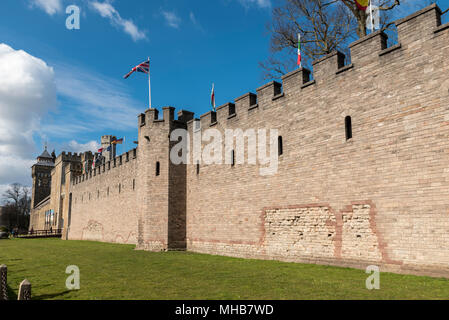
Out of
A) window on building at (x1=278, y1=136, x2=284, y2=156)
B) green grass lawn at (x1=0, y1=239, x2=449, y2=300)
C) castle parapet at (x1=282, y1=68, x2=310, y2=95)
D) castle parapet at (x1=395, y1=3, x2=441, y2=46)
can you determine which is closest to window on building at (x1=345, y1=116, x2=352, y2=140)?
castle parapet at (x1=282, y1=68, x2=310, y2=95)

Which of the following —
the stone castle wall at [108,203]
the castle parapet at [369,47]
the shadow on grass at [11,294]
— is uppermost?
the castle parapet at [369,47]

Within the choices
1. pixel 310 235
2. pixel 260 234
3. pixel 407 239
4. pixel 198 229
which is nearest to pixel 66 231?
pixel 198 229

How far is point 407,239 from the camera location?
9914 mm

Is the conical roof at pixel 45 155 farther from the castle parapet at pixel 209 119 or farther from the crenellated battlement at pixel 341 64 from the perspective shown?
the crenellated battlement at pixel 341 64

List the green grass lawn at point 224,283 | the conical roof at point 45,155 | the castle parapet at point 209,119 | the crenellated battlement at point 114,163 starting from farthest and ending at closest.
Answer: the conical roof at point 45,155 → the crenellated battlement at point 114,163 → the castle parapet at point 209,119 → the green grass lawn at point 224,283

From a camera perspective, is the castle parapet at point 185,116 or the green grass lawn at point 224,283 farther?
the castle parapet at point 185,116

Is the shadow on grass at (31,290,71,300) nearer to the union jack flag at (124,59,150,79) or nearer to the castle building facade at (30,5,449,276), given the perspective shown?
the castle building facade at (30,5,449,276)

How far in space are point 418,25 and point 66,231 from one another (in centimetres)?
4380

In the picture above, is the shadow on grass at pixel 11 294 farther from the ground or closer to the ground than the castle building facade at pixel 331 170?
closer to the ground

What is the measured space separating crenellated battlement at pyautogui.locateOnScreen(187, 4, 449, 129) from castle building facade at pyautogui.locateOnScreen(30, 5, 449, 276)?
37 mm

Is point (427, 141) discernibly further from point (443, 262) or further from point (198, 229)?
point (198, 229)

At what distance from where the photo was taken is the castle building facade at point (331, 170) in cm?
980

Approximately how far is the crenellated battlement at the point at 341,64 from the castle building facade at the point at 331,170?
0.12 feet

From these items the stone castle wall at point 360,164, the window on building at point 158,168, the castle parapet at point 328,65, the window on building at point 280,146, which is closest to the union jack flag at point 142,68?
the window on building at point 158,168
